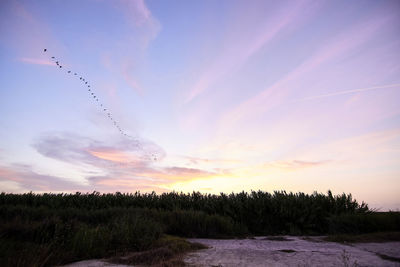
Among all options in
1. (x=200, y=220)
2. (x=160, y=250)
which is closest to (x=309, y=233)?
(x=200, y=220)

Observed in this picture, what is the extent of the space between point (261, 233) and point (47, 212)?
803 cm

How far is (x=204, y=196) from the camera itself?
510 inches

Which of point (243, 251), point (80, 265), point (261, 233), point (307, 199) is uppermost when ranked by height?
point (307, 199)

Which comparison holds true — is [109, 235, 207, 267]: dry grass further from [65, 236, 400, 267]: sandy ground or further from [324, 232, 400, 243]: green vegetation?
[324, 232, 400, 243]: green vegetation

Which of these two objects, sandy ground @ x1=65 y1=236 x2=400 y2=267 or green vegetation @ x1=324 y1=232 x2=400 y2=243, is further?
green vegetation @ x1=324 y1=232 x2=400 y2=243

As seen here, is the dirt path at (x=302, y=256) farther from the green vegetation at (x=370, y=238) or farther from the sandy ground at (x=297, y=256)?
the green vegetation at (x=370, y=238)

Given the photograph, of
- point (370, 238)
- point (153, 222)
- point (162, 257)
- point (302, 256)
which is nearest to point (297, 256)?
point (302, 256)

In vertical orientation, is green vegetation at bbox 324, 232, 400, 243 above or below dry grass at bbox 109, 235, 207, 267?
above

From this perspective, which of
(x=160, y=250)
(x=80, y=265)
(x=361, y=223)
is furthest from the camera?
(x=361, y=223)

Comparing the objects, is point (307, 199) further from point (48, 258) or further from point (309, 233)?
point (48, 258)

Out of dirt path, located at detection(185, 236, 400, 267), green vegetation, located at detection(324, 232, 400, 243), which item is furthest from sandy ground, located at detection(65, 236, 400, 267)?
green vegetation, located at detection(324, 232, 400, 243)

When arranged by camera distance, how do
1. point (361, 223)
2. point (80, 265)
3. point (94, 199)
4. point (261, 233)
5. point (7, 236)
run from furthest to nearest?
point (94, 199), point (261, 233), point (361, 223), point (7, 236), point (80, 265)

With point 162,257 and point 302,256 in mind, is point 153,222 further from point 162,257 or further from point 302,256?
point 302,256

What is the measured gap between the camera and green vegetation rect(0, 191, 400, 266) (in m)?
5.65
